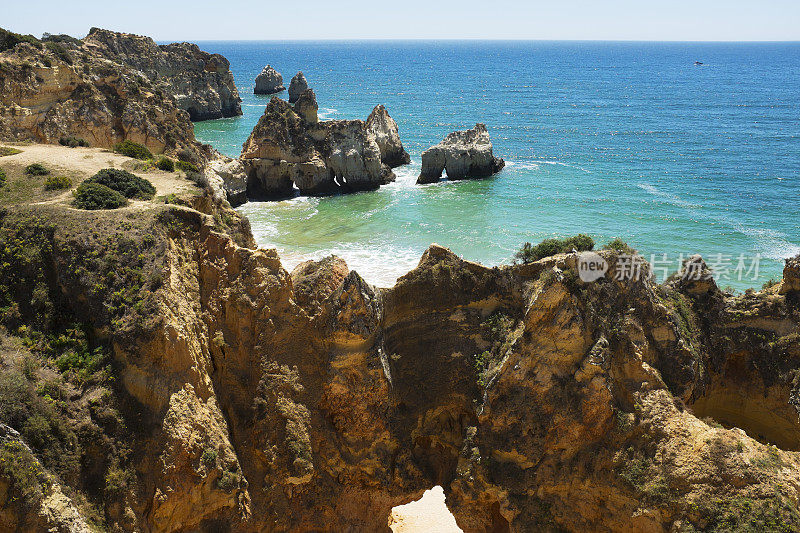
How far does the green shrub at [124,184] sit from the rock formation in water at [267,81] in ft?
455

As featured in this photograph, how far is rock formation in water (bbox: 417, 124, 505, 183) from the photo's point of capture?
77.8 m

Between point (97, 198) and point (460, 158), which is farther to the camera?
point (460, 158)

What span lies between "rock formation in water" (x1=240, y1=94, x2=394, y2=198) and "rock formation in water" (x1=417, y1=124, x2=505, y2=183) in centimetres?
773

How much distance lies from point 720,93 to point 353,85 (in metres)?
102

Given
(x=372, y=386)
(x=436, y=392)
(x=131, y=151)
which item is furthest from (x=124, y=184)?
(x=436, y=392)

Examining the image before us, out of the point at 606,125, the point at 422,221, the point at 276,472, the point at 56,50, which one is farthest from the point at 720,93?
the point at 276,472

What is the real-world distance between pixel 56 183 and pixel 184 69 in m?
95.8

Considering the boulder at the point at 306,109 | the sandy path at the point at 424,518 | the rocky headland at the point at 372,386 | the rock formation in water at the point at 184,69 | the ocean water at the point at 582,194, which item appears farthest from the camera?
the rock formation in water at the point at 184,69

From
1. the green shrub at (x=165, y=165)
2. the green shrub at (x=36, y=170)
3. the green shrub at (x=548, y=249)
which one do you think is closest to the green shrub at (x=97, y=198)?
the green shrub at (x=36, y=170)

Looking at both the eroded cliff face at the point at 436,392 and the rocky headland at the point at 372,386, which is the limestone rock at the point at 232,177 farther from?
the eroded cliff face at the point at 436,392

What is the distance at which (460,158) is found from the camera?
257 feet

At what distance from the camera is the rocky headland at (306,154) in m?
67.5

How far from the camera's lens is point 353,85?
594 feet

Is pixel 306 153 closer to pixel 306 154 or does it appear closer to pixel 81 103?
pixel 306 154
